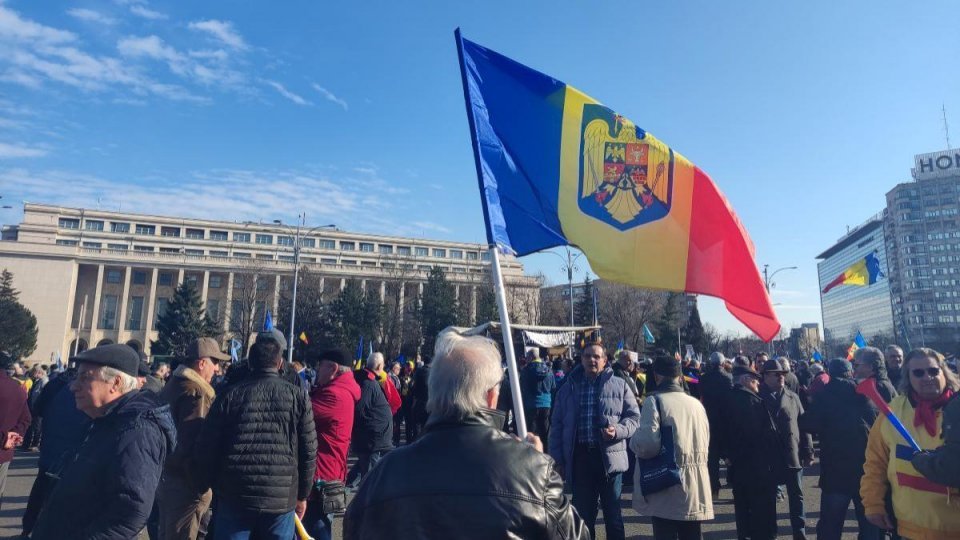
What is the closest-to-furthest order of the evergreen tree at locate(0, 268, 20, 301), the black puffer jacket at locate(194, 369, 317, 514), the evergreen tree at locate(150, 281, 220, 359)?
the black puffer jacket at locate(194, 369, 317, 514), the evergreen tree at locate(150, 281, 220, 359), the evergreen tree at locate(0, 268, 20, 301)

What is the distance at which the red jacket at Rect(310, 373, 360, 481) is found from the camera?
5.23m

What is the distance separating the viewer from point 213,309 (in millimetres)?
73688

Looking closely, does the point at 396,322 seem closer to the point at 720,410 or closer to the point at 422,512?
the point at 720,410

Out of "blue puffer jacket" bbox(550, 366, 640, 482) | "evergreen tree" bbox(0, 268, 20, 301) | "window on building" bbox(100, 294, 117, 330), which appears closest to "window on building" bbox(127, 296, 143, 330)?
"window on building" bbox(100, 294, 117, 330)

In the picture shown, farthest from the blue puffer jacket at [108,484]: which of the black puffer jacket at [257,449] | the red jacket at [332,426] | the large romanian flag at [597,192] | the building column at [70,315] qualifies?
the building column at [70,315]

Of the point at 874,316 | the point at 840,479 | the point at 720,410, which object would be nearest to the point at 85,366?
the point at 720,410

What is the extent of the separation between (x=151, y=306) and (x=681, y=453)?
8425 cm

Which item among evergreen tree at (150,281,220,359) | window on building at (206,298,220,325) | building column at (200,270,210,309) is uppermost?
building column at (200,270,210,309)

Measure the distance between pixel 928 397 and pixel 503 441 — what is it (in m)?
3.34

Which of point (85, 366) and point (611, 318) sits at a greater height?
point (611, 318)

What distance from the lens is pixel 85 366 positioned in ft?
10.4

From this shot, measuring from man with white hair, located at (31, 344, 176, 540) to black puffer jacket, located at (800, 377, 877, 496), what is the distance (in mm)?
5615

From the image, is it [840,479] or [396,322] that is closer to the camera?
[840,479]

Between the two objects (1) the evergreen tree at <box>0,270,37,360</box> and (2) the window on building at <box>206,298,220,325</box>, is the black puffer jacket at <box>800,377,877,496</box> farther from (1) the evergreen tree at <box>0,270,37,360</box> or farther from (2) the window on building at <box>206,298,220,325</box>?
(2) the window on building at <box>206,298,220,325</box>
